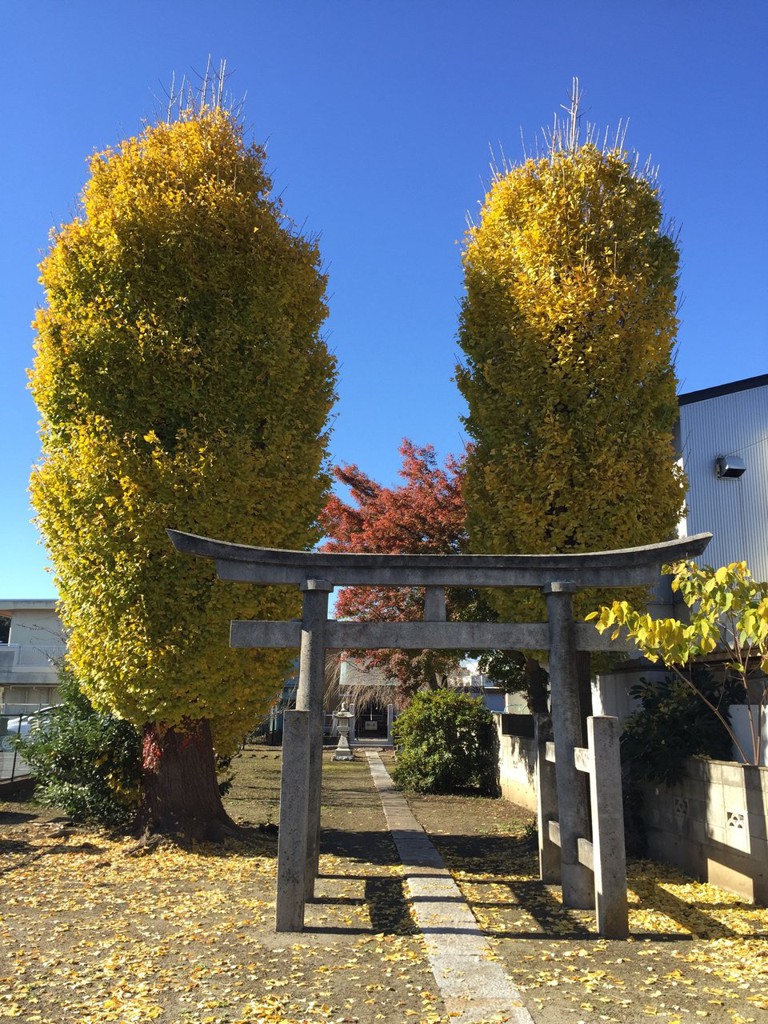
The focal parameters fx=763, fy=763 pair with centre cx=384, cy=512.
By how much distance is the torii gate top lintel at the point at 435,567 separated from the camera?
8141 mm

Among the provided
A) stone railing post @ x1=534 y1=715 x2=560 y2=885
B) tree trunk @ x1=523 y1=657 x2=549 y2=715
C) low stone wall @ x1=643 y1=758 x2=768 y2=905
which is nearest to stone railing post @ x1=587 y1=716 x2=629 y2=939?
low stone wall @ x1=643 y1=758 x2=768 y2=905

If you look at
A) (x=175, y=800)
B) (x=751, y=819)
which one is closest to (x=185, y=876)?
(x=175, y=800)

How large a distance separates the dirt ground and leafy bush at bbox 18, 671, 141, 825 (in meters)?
0.66

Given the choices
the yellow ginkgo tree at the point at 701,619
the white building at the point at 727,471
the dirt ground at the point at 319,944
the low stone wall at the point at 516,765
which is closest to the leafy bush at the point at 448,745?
the low stone wall at the point at 516,765

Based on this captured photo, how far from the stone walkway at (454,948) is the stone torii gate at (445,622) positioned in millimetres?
1217

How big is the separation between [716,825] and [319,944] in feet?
14.6

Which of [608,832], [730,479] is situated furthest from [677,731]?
[730,479]

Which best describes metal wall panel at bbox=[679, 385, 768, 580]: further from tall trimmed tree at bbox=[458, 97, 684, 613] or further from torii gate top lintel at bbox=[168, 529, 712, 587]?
torii gate top lintel at bbox=[168, 529, 712, 587]

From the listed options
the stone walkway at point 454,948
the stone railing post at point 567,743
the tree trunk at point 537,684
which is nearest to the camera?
the stone walkway at point 454,948

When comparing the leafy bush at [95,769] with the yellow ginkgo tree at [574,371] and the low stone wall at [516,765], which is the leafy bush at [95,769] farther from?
the low stone wall at [516,765]

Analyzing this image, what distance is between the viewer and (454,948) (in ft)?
19.9

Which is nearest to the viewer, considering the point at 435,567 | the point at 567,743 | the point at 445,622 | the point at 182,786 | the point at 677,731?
the point at 567,743

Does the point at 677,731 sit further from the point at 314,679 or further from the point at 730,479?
the point at 730,479

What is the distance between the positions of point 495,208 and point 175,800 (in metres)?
10.1
